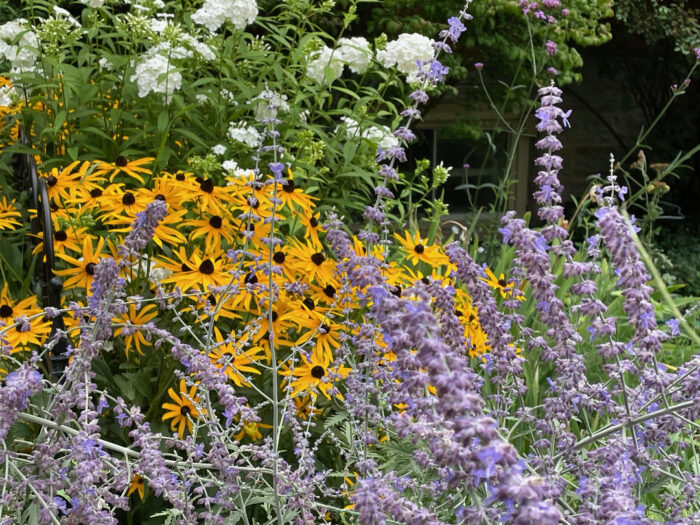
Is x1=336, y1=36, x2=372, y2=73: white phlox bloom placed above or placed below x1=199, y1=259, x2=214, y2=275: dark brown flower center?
above

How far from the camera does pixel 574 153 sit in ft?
30.3

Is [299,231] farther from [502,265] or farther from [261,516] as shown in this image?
[502,265]

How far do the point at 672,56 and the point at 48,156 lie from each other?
307 inches

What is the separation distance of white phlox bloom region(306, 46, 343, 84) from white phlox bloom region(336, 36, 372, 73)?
0.03 m

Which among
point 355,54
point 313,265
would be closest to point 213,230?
point 313,265

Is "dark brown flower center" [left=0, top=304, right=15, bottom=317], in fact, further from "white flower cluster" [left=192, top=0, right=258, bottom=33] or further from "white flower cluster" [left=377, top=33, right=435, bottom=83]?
"white flower cluster" [left=377, top=33, right=435, bottom=83]

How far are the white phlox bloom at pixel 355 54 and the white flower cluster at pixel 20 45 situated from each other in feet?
3.75

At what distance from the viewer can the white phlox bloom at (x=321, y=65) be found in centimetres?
305

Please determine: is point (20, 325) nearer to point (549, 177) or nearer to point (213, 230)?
point (213, 230)

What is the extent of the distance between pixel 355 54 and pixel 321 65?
0.20 metres

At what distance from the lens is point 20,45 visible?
3.17 metres

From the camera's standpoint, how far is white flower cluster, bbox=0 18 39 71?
311cm

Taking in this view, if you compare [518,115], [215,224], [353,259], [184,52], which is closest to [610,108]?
[518,115]

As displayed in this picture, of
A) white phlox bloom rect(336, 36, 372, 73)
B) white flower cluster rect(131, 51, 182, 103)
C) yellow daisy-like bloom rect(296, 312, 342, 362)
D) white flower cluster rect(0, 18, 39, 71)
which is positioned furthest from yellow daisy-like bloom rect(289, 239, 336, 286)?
white flower cluster rect(0, 18, 39, 71)
